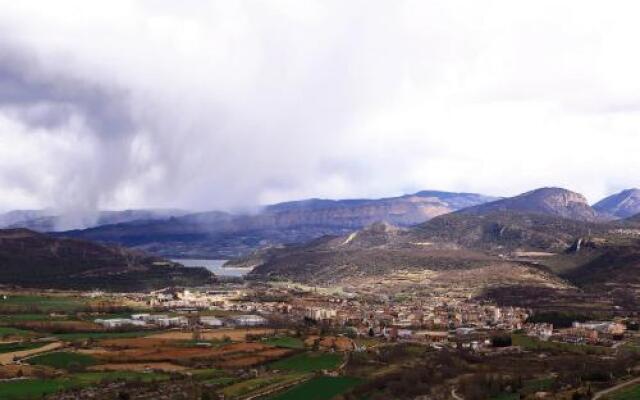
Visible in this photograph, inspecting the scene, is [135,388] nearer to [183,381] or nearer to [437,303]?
[183,381]

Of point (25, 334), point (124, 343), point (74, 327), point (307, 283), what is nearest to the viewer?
point (124, 343)

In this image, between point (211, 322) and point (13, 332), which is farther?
point (211, 322)

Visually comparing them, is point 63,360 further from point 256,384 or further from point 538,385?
point 538,385

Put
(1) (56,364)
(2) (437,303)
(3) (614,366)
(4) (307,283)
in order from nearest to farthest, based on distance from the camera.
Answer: (3) (614,366)
(1) (56,364)
(2) (437,303)
(4) (307,283)

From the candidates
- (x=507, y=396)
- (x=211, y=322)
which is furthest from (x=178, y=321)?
(x=507, y=396)

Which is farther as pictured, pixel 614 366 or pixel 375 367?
pixel 375 367

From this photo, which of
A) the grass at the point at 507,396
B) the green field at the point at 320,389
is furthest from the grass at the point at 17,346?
the grass at the point at 507,396

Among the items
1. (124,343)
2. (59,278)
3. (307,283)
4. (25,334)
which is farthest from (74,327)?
(307,283)
